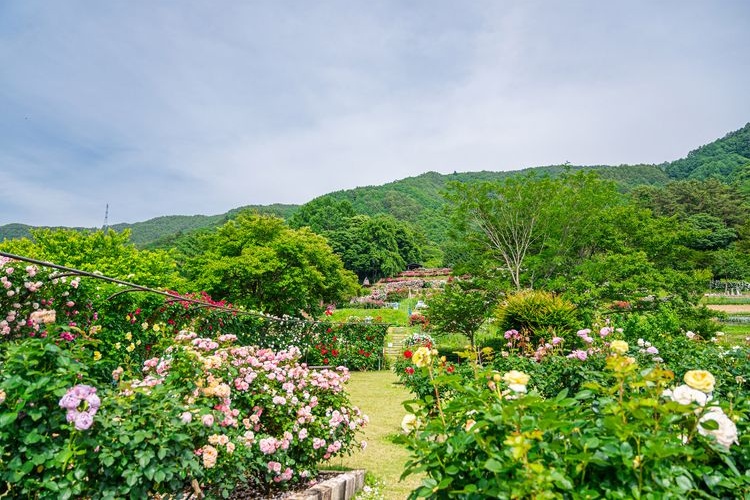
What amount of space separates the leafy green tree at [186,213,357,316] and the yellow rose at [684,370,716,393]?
16.9 metres

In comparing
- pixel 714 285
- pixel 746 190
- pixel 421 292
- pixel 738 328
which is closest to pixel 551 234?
pixel 738 328

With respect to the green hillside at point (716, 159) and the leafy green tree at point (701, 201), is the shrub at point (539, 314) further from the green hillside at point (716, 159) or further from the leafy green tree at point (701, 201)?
the green hillside at point (716, 159)

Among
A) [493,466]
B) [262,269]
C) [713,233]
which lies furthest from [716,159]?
[493,466]

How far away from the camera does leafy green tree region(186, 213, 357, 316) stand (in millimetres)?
17672

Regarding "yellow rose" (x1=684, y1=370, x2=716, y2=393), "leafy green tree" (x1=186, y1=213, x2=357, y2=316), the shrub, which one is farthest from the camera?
"leafy green tree" (x1=186, y1=213, x2=357, y2=316)

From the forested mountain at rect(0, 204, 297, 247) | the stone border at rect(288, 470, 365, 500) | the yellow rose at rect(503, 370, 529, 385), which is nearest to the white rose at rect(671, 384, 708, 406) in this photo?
the yellow rose at rect(503, 370, 529, 385)

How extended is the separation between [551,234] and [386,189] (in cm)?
8060

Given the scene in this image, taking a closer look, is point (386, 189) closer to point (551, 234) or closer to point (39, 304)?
point (551, 234)

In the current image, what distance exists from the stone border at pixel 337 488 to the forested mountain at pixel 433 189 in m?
56.0

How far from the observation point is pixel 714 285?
124 feet

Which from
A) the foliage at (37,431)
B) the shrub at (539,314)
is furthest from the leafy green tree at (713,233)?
the foliage at (37,431)

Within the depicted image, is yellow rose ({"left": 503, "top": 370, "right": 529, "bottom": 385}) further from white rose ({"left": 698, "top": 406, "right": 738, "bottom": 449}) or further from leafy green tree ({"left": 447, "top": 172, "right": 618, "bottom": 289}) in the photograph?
leafy green tree ({"left": 447, "top": 172, "right": 618, "bottom": 289})

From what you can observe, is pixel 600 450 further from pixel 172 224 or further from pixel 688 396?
pixel 172 224

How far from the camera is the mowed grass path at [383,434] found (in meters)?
4.07
